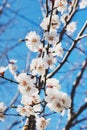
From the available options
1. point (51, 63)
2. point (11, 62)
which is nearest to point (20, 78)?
point (51, 63)

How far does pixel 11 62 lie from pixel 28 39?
1.03ft

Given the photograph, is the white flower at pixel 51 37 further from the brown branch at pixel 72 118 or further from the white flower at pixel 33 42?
the brown branch at pixel 72 118

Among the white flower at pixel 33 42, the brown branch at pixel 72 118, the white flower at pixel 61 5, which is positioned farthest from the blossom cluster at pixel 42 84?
the brown branch at pixel 72 118

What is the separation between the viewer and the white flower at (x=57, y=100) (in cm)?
234

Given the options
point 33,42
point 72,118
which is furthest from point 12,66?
point 72,118

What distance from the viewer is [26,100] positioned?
7.95 feet

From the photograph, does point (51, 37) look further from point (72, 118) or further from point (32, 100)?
point (72, 118)

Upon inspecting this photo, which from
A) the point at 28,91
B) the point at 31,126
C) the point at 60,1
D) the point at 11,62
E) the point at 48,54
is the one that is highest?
the point at 60,1

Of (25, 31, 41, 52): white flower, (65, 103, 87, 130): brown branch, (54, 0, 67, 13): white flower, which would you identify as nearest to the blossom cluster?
(25, 31, 41, 52): white flower

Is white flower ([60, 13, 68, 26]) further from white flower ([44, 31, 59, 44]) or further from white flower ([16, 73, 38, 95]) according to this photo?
white flower ([16, 73, 38, 95])

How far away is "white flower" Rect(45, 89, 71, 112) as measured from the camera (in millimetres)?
2340

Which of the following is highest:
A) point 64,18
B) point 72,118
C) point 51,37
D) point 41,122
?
point 64,18

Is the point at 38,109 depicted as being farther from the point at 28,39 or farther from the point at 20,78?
the point at 28,39

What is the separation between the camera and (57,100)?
7.94 feet
